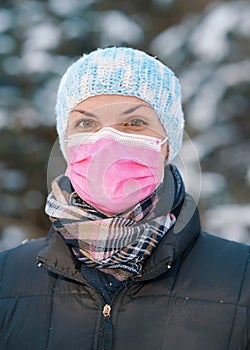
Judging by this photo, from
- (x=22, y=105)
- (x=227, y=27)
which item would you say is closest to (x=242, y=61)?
(x=227, y=27)

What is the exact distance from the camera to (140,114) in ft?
7.11

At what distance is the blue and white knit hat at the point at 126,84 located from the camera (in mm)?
2189

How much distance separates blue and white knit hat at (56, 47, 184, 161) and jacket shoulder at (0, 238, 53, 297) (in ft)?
1.27

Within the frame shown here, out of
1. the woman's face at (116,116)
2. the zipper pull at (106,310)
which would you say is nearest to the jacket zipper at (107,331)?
the zipper pull at (106,310)

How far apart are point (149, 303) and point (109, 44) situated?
5416mm

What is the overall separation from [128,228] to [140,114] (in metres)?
0.37

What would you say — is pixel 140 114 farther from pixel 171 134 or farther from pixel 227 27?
pixel 227 27

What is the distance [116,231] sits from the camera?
6.75 feet

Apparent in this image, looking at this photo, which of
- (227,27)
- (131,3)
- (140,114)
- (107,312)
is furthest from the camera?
(131,3)

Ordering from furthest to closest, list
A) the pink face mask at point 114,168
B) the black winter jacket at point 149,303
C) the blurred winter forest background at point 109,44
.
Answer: the blurred winter forest background at point 109,44, the pink face mask at point 114,168, the black winter jacket at point 149,303

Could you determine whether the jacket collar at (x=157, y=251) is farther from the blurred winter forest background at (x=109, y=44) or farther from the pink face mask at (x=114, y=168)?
the blurred winter forest background at (x=109, y=44)

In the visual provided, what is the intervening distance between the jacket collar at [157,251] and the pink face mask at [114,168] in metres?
0.14

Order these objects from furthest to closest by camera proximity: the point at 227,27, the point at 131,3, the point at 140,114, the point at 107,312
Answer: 1. the point at 131,3
2. the point at 227,27
3. the point at 140,114
4. the point at 107,312

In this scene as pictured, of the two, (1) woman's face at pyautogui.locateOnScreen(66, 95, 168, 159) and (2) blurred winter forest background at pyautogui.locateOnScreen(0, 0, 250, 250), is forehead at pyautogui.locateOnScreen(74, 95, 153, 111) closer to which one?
(1) woman's face at pyautogui.locateOnScreen(66, 95, 168, 159)
